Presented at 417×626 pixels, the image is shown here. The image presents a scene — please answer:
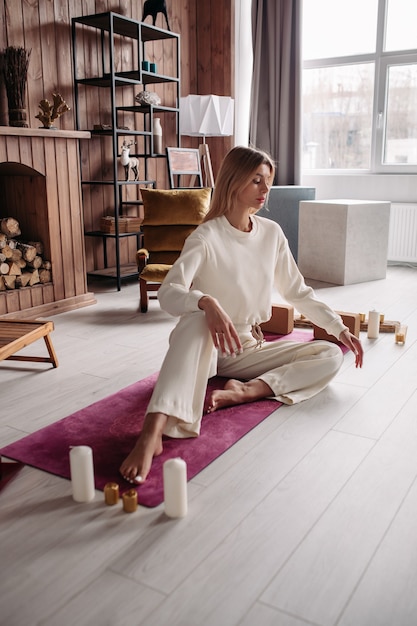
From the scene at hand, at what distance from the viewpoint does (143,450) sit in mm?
1659

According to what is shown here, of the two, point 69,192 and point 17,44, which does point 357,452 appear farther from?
point 17,44

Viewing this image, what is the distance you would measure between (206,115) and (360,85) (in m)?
1.59

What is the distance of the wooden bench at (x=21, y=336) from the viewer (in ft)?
7.61

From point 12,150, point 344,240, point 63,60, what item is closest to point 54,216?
point 12,150

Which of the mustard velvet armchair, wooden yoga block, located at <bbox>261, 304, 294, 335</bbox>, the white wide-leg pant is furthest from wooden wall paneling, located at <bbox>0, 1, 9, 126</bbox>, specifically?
the white wide-leg pant

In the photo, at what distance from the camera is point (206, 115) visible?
4.83m

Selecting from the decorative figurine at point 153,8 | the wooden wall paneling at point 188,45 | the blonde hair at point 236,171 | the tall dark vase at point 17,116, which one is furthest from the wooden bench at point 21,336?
the wooden wall paneling at point 188,45

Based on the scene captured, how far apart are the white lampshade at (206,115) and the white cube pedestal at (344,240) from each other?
977 mm

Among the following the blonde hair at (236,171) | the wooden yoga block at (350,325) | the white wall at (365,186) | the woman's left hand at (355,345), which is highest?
the blonde hair at (236,171)

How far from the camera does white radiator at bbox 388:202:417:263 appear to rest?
16.6 ft

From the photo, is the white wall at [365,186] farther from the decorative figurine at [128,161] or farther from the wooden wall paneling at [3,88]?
the wooden wall paneling at [3,88]

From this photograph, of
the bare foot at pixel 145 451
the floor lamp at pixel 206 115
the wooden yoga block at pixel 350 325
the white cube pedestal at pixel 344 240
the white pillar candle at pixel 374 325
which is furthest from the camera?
the floor lamp at pixel 206 115

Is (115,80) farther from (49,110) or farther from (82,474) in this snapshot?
(82,474)

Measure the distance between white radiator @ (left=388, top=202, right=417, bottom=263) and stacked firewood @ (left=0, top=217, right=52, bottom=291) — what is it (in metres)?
3.06
